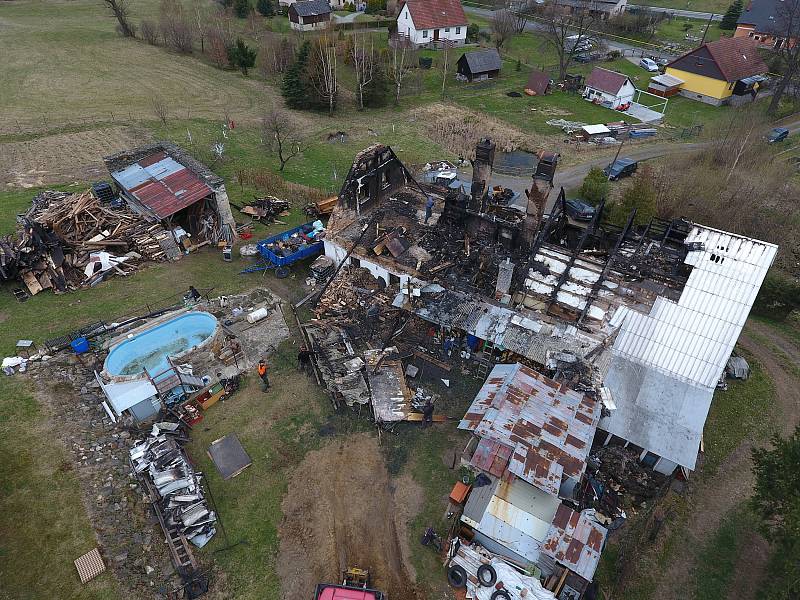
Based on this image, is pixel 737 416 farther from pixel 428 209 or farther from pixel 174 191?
pixel 174 191

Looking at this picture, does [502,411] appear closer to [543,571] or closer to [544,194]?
[543,571]

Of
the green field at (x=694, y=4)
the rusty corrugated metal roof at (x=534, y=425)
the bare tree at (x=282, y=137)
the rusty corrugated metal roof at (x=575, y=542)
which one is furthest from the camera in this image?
the green field at (x=694, y=4)

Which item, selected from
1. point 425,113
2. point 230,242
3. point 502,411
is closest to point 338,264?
point 230,242

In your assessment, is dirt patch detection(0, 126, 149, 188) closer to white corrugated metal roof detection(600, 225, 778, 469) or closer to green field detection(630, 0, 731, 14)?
white corrugated metal roof detection(600, 225, 778, 469)

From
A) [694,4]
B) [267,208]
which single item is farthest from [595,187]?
[694,4]

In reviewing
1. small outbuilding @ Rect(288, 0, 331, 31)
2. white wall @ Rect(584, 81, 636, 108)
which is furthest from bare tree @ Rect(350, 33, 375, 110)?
white wall @ Rect(584, 81, 636, 108)

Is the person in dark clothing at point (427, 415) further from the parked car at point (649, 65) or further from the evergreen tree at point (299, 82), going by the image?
the parked car at point (649, 65)

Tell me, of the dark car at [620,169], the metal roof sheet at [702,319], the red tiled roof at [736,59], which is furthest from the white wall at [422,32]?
the metal roof sheet at [702,319]
